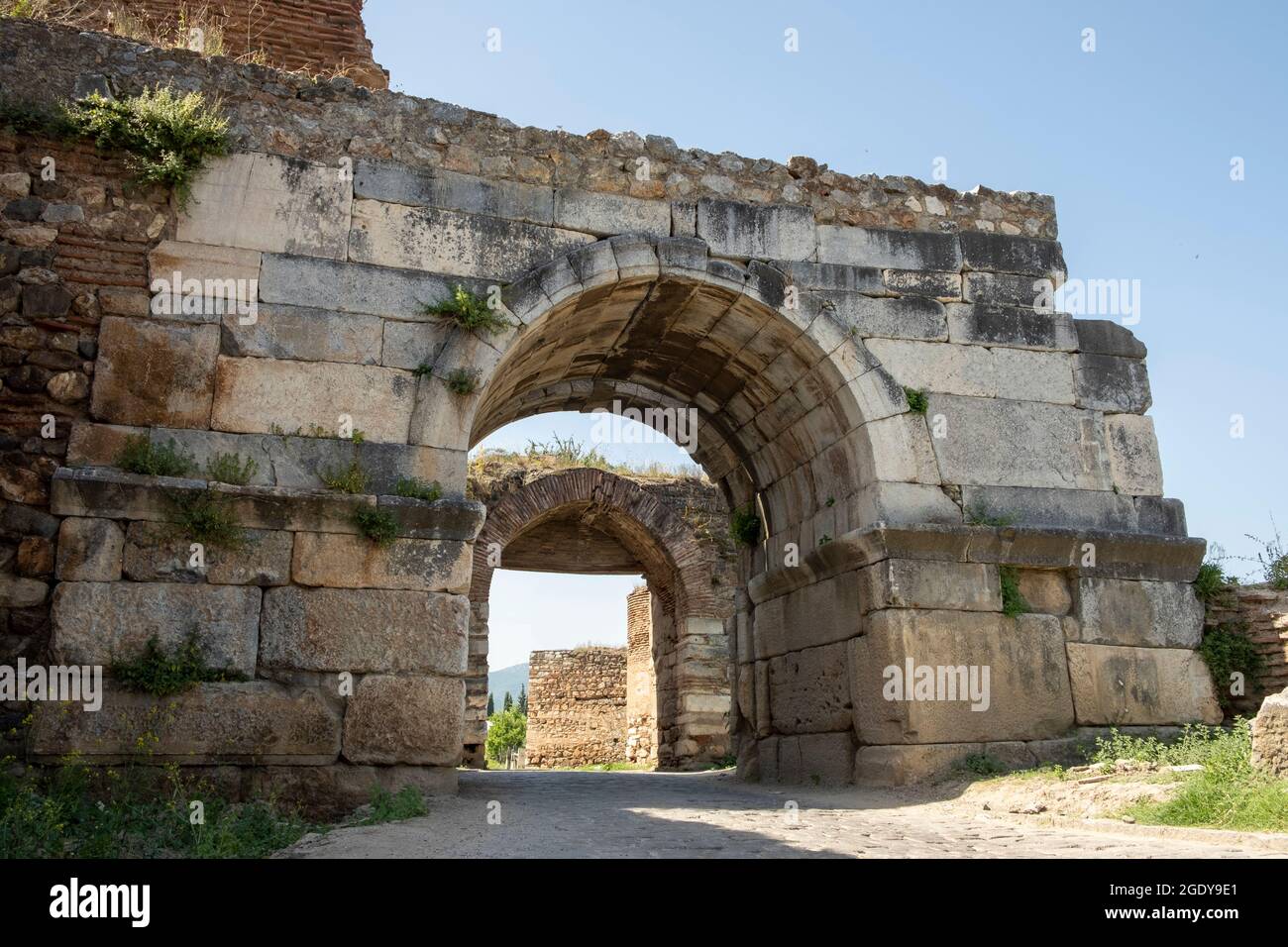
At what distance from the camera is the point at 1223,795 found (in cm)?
525

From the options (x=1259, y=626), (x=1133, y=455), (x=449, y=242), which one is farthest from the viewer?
(x=1133, y=455)

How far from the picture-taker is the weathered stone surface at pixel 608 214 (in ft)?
25.8

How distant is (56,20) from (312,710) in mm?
5074

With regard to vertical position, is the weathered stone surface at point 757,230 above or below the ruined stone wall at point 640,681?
above

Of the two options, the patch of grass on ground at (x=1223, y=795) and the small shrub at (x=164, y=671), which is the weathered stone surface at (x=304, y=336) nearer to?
the small shrub at (x=164, y=671)

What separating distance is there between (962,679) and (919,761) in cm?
65

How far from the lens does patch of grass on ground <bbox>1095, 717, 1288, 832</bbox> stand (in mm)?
4879

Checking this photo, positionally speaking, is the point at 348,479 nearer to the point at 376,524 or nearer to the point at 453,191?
the point at 376,524

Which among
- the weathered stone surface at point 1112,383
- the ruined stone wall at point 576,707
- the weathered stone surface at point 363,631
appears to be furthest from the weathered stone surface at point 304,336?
the ruined stone wall at point 576,707

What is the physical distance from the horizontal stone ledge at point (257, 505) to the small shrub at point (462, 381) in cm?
76

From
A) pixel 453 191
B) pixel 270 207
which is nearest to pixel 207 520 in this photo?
pixel 270 207

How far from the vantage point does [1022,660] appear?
757 centimetres

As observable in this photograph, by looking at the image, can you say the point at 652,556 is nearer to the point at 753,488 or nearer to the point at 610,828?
the point at 753,488

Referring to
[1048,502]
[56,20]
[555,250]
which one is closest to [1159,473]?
[1048,502]
